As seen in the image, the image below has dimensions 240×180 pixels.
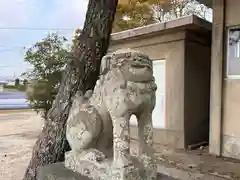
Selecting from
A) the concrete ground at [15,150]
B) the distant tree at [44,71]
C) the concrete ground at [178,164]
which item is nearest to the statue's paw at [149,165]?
Result: the concrete ground at [178,164]

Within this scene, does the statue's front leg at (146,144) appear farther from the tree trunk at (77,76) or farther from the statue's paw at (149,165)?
the tree trunk at (77,76)

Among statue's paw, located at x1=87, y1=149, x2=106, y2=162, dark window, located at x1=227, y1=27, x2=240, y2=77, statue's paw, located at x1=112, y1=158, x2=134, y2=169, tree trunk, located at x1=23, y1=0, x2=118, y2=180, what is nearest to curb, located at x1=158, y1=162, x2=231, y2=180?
tree trunk, located at x1=23, y1=0, x2=118, y2=180

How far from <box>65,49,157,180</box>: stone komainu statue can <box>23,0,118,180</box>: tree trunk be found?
0.89 m

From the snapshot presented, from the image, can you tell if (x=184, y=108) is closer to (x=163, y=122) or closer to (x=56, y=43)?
(x=163, y=122)

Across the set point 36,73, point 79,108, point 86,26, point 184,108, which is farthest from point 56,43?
point 79,108

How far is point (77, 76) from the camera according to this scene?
11.1ft

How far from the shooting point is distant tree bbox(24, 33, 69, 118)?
870 centimetres

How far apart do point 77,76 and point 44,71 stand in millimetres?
5640

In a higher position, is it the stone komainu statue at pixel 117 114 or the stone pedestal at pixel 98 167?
the stone komainu statue at pixel 117 114

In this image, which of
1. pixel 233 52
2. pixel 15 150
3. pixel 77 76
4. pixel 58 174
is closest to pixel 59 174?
pixel 58 174

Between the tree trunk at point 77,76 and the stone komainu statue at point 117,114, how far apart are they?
0.89 m

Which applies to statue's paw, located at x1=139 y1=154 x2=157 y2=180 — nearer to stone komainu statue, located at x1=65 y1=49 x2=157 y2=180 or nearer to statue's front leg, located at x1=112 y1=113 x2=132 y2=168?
stone komainu statue, located at x1=65 y1=49 x2=157 y2=180

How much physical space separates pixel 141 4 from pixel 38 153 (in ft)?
40.1

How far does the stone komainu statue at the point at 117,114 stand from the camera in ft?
6.78
